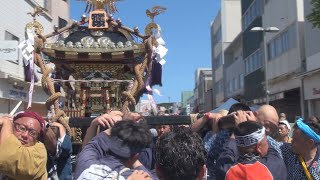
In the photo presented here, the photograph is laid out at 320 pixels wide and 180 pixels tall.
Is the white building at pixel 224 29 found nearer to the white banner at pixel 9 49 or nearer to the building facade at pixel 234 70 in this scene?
the building facade at pixel 234 70

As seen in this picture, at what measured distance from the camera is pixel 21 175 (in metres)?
2.79

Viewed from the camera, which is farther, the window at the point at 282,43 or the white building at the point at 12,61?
the window at the point at 282,43

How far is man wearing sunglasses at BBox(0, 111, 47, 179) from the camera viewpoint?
2.71 m

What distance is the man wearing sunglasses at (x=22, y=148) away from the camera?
107 inches

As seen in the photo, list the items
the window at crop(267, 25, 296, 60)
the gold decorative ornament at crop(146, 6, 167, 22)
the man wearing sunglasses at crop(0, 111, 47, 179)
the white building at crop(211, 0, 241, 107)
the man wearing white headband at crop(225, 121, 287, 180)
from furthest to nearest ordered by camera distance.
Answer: the white building at crop(211, 0, 241, 107), the window at crop(267, 25, 296, 60), the gold decorative ornament at crop(146, 6, 167, 22), the man wearing sunglasses at crop(0, 111, 47, 179), the man wearing white headband at crop(225, 121, 287, 180)

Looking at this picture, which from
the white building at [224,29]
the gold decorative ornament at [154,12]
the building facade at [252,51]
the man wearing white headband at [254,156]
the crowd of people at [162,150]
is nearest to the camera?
the crowd of people at [162,150]

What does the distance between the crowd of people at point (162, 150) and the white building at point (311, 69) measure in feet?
55.7

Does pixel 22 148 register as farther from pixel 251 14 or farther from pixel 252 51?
pixel 251 14

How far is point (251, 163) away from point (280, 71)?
2351 centimetres

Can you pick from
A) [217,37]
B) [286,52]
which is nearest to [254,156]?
[286,52]

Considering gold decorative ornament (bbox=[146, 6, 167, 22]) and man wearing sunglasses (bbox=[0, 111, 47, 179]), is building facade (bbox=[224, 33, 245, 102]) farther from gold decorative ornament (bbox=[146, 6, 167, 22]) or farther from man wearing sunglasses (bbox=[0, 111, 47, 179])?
man wearing sunglasses (bbox=[0, 111, 47, 179])

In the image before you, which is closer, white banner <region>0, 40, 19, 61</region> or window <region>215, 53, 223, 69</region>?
white banner <region>0, 40, 19, 61</region>

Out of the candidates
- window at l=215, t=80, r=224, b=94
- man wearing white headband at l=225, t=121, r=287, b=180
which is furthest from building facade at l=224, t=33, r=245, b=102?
man wearing white headband at l=225, t=121, r=287, b=180

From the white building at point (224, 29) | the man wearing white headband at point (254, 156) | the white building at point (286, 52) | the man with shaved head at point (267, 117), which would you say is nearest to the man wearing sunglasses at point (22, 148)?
the man wearing white headband at point (254, 156)
